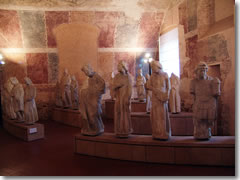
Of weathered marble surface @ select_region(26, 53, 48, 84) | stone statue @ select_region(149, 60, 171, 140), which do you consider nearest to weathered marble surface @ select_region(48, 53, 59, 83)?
weathered marble surface @ select_region(26, 53, 48, 84)

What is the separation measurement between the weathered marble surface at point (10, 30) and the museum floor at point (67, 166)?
684 centimetres

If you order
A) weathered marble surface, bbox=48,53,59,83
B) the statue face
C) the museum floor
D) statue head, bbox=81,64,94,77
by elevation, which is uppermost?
weathered marble surface, bbox=48,53,59,83

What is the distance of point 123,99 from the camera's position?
18.0ft

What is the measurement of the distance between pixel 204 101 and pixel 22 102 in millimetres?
6953

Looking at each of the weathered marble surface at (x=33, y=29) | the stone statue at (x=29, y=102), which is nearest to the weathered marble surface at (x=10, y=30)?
the weathered marble surface at (x=33, y=29)

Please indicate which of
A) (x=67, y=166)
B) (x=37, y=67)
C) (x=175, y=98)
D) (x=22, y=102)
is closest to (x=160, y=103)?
(x=67, y=166)

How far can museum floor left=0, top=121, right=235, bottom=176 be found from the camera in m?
4.52

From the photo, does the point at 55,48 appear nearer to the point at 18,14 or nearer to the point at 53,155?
the point at 18,14

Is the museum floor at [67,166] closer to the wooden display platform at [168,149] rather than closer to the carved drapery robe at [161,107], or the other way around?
the wooden display platform at [168,149]

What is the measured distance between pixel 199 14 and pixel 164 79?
518 centimetres

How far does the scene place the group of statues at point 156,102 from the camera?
16.2 ft

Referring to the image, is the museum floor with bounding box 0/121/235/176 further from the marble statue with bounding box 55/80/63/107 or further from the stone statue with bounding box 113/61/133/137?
the marble statue with bounding box 55/80/63/107

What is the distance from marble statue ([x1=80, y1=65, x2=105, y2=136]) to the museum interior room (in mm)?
28

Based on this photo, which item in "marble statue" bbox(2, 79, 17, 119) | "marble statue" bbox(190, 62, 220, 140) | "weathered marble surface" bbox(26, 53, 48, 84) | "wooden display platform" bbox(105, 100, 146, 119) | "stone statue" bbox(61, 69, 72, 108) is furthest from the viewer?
"weathered marble surface" bbox(26, 53, 48, 84)
